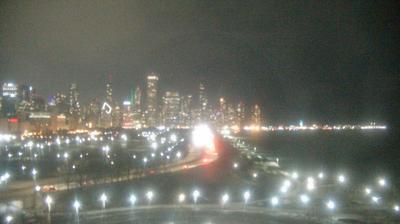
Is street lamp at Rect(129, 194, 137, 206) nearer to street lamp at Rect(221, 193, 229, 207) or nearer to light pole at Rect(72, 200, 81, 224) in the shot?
light pole at Rect(72, 200, 81, 224)

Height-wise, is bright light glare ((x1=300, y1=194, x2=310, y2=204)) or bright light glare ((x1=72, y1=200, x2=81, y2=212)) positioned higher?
bright light glare ((x1=300, y1=194, x2=310, y2=204))

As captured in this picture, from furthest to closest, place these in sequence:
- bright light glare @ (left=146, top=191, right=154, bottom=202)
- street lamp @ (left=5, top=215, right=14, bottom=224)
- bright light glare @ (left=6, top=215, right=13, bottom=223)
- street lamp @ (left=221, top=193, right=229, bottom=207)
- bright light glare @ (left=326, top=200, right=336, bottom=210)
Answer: bright light glare @ (left=146, top=191, right=154, bottom=202)
street lamp @ (left=221, top=193, right=229, bottom=207)
bright light glare @ (left=326, top=200, right=336, bottom=210)
bright light glare @ (left=6, top=215, right=13, bottom=223)
street lamp @ (left=5, top=215, right=14, bottom=224)

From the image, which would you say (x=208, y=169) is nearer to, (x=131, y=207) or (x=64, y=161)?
(x=64, y=161)

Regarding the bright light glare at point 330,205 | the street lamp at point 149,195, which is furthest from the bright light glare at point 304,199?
the street lamp at point 149,195

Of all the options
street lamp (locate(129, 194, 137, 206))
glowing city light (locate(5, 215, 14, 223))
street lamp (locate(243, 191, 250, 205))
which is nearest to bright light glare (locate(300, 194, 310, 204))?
street lamp (locate(243, 191, 250, 205))

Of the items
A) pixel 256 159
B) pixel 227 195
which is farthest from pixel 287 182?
pixel 256 159

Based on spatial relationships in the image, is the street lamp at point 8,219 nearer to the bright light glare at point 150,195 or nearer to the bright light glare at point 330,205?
the bright light glare at point 150,195

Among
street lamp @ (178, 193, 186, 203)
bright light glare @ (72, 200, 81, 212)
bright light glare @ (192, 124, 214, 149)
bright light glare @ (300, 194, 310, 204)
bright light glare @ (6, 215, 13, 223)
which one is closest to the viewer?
bright light glare @ (6, 215, 13, 223)

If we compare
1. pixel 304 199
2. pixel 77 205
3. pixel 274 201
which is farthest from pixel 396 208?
pixel 77 205

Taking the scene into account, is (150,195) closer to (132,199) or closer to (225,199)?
(132,199)

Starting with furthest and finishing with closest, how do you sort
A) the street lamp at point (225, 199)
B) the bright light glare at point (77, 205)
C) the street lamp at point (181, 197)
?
1. the street lamp at point (181, 197)
2. the street lamp at point (225, 199)
3. the bright light glare at point (77, 205)

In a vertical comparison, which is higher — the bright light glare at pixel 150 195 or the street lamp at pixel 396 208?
the street lamp at pixel 396 208
